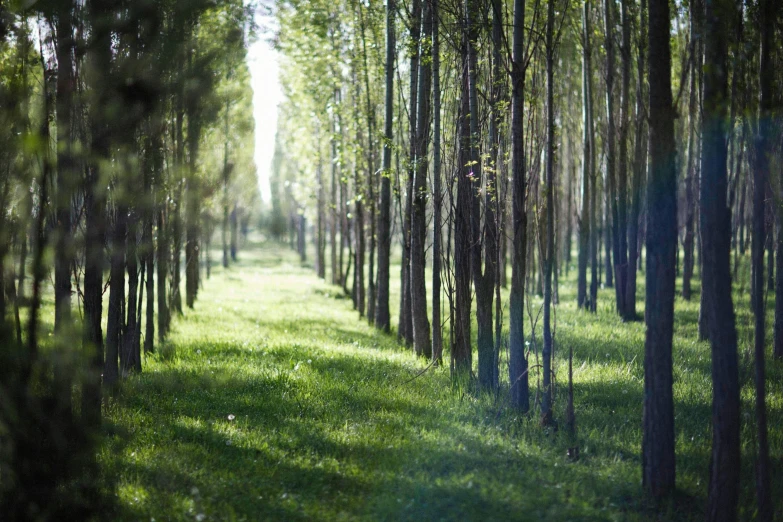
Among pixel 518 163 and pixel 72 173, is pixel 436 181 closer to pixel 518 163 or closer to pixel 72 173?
pixel 518 163

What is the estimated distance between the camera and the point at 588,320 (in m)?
13.5

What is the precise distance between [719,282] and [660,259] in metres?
0.41

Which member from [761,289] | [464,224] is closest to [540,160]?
[464,224]

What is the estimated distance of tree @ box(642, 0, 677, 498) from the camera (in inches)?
180

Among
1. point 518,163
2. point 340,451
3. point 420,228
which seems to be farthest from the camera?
point 420,228

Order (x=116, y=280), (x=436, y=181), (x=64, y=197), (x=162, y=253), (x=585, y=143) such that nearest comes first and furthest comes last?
(x=64, y=197)
(x=116, y=280)
(x=436, y=181)
(x=162, y=253)
(x=585, y=143)

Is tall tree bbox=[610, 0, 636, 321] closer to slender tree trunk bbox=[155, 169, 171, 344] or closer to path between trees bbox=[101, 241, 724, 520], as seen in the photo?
path between trees bbox=[101, 241, 724, 520]

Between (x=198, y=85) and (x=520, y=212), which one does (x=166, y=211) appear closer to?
(x=198, y=85)

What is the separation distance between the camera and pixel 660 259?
459 cm

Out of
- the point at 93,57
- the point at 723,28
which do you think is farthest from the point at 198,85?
the point at 723,28

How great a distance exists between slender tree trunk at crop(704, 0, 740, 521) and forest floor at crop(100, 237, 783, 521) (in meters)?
0.41

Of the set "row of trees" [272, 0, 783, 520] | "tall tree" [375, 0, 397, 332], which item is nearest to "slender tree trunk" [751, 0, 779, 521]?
"row of trees" [272, 0, 783, 520]

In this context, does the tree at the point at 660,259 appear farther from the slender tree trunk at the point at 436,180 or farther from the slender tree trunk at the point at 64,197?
the slender tree trunk at the point at 64,197

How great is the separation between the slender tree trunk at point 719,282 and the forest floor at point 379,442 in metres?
0.41
